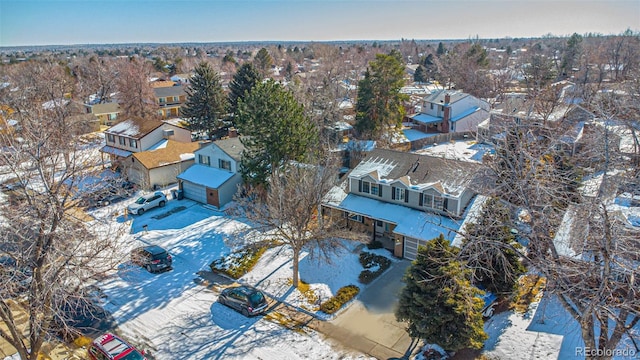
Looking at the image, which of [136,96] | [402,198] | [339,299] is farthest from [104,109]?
[339,299]

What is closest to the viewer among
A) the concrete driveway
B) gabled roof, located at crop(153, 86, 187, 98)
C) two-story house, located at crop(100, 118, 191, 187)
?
the concrete driveway

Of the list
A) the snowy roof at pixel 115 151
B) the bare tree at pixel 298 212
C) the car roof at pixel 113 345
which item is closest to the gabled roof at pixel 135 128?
the snowy roof at pixel 115 151

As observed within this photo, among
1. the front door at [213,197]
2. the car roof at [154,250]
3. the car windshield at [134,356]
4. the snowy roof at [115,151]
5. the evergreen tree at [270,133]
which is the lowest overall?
the car windshield at [134,356]

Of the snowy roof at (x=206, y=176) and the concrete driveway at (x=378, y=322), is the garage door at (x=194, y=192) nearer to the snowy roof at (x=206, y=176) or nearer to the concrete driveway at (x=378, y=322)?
the snowy roof at (x=206, y=176)

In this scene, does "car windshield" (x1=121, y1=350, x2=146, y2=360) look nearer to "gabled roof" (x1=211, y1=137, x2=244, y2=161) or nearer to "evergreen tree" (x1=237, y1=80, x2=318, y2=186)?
"evergreen tree" (x1=237, y1=80, x2=318, y2=186)

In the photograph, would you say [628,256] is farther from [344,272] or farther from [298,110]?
[298,110]

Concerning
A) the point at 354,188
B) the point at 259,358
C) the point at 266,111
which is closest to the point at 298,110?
the point at 266,111

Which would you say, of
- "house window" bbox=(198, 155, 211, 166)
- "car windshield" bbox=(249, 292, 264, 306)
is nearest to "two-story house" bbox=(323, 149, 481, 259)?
"car windshield" bbox=(249, 292, 264, 306)
